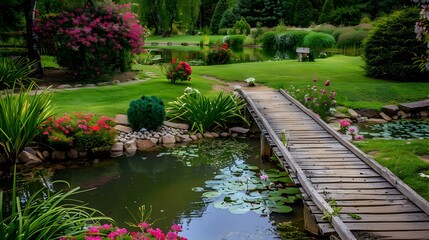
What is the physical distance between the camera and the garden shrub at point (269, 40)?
36.0 meters

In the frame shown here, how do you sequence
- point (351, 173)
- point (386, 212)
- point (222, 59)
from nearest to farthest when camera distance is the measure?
point (386, 212), point (351, 173), point (222, 59)

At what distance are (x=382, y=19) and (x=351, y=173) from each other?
11374 millimetres

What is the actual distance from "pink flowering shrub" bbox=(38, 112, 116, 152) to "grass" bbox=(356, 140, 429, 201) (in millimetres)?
5062

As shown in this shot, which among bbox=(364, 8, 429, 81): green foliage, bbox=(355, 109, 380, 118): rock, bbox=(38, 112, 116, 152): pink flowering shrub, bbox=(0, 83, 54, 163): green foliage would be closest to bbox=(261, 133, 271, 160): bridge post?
bbox=(38, 112, 116, 152): pink flowering shrub

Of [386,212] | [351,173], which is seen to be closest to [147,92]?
[351,173]

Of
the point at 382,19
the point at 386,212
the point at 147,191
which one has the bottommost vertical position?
the point at 147,191

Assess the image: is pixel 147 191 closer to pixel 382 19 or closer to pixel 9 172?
pixel 9 172

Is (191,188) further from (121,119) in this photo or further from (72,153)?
(121,119)

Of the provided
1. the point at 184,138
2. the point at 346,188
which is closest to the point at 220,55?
the point at 184,138

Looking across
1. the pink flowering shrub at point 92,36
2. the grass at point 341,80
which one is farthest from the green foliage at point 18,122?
the grass at point 341,80

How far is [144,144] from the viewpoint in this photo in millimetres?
9273

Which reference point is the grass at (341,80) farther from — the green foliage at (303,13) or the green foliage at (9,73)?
the green foliage at (303,13)

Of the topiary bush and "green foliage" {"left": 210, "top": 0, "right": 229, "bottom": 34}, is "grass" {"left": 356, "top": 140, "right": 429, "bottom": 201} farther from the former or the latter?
"green foliage" {"left": 210, "top": 0, "right": 229, "bottom": 34}

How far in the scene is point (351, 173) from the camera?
18.8 feet
